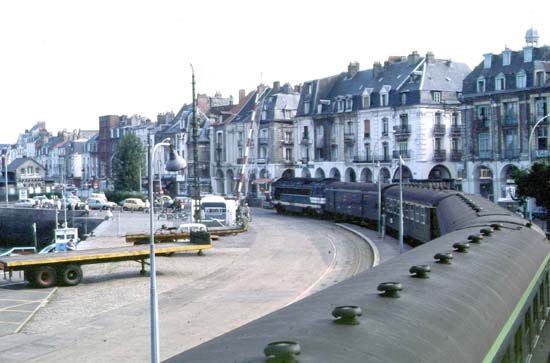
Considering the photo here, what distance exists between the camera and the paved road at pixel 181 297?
20.7m

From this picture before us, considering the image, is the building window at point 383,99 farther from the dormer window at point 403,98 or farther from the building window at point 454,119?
the building window at point 454,119

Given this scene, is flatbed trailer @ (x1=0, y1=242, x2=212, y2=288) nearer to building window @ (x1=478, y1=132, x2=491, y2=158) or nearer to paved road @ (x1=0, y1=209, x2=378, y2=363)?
paved road @ (x1=0, y1=209, x2=378, y2=363)

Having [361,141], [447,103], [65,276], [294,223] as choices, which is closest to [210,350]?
[65,276]

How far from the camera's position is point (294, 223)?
6375cm

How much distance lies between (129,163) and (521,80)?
58.0 m

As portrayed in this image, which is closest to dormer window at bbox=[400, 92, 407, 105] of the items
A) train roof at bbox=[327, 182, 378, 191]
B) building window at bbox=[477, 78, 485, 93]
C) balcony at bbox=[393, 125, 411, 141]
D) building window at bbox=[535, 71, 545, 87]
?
balcony at bbox=[393, 125, 411, 141]

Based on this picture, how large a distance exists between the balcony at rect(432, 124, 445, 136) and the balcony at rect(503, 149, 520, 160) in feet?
36.4

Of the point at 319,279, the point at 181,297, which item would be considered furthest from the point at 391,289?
the point at 319,279

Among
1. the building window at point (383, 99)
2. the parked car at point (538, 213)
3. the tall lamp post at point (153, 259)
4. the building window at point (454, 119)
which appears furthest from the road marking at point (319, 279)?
the building window at point (383, 99)

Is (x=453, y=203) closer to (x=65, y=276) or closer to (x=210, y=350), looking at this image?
(x=65, y=276)

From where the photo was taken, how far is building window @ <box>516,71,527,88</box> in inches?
2462

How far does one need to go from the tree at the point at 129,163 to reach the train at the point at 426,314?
283 feet

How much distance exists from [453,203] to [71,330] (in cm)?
1736

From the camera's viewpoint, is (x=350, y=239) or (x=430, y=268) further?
(x=350, y=239)
